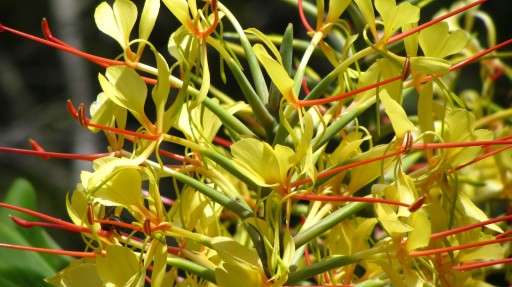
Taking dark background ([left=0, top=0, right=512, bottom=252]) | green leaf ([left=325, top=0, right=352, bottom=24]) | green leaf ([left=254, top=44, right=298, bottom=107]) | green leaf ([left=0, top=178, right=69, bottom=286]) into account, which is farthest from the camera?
dark background ([left=0, top=0, right=512, bottom=252])

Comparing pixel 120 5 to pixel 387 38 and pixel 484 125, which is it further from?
pixel 484 125

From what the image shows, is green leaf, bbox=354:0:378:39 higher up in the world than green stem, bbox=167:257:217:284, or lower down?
higher up

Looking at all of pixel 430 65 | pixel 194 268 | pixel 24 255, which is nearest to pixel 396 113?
pixel 430 65

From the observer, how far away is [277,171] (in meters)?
0.71

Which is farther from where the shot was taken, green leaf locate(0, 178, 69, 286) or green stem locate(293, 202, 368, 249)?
green leaf locate(0, 178, 69, 286)

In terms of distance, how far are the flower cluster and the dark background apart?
7.13 feet

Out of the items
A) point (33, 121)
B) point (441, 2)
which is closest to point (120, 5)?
point (441, 2)

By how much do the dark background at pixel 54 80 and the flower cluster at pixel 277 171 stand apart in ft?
7.13

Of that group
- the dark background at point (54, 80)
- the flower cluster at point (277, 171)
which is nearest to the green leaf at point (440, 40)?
the flower cluster at point (277, 171)

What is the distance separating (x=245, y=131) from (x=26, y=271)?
32 cm

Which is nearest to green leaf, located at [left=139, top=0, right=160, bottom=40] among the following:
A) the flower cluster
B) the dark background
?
the flower cluster

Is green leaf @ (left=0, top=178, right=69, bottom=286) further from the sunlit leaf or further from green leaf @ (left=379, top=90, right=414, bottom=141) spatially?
green leaf @ (left=379, top=90, right=414, bottom=141)

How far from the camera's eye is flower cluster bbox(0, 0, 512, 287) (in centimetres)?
72

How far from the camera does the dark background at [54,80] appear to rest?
326cm
